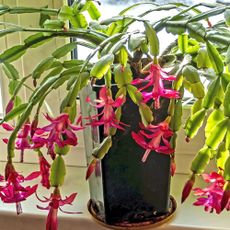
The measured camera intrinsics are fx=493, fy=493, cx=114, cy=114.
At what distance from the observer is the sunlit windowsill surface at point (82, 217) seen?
910 millimetres

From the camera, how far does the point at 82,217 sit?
94cm

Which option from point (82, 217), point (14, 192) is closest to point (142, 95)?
point (14, 192)

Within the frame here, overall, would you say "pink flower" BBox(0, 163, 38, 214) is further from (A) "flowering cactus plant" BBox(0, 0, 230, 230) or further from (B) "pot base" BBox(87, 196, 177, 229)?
(B) "pot base" BBox(87, 196, 177, 229)

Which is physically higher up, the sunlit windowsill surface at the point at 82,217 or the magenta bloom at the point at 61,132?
the magenta bloom at the point at 61,132

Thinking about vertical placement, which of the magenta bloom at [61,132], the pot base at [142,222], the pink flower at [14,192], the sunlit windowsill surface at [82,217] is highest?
the magenta bloom at [61,132]

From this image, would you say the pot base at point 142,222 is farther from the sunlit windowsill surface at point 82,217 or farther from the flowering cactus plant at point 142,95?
the flowering cactus plant at point 142,95

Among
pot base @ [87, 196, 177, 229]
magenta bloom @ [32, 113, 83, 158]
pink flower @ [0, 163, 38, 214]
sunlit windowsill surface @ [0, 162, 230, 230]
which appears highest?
→ magenta bloom @ [32, 113, 83, 158]

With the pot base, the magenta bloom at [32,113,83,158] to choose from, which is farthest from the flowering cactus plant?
the pot base

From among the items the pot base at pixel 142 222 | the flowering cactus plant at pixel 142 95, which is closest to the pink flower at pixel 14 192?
the flowering cactus plant at pixel 142 95

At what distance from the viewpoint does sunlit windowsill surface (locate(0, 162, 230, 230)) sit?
2.99 feet

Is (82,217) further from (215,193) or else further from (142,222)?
(215,193)

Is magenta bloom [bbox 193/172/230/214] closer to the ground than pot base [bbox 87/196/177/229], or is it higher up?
higher up

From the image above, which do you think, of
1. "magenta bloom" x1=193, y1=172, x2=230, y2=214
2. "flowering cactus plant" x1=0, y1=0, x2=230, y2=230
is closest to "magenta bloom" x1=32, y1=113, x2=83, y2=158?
"flowering cactus plant" x1=0, y1=0, x2=230, y2=230

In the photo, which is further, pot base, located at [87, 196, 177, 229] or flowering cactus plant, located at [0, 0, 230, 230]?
pot base, located at [87, 196, 177, 229]
